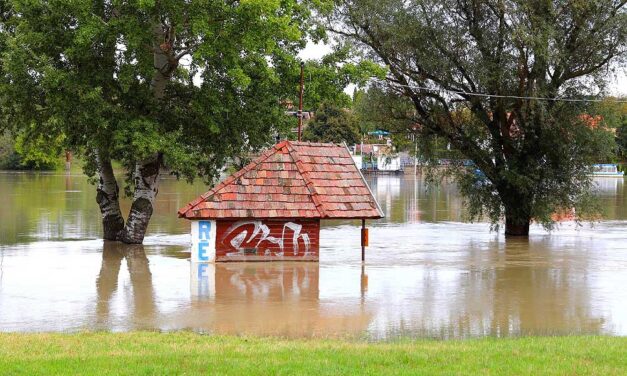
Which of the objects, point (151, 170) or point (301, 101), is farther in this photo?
point (151, 170)

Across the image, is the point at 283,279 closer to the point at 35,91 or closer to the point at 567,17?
the point at 35,91

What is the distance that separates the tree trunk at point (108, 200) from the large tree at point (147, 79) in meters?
0.03

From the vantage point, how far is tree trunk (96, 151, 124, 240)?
90.1 ft

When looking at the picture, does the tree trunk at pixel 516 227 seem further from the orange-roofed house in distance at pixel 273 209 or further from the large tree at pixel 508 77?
the orange-roofed house in distance at pixel 273 209

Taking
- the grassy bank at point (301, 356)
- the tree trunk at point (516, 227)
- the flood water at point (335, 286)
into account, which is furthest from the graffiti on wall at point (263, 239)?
the tree trunk at point (516, 227)

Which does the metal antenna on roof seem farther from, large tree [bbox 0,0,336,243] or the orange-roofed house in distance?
the orange-roofed house in distance

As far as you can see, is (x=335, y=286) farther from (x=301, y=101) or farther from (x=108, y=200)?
(x=108, y=200)

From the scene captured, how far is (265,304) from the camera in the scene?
16.3 m

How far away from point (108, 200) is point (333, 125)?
72.0 m

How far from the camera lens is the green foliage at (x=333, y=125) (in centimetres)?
9656

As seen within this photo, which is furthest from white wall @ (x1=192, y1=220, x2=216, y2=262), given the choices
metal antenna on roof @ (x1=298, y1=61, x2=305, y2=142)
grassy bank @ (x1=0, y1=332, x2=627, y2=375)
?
grassy bank @ (x1=0, y1=332, x2=627, y2=375)

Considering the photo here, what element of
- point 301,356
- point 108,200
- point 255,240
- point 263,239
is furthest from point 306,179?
point 301,356

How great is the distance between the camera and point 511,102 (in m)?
30.5

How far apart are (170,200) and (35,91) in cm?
2520
